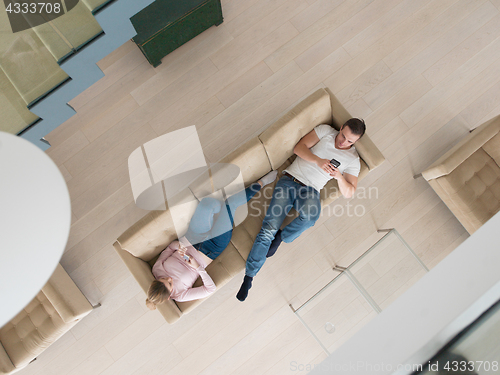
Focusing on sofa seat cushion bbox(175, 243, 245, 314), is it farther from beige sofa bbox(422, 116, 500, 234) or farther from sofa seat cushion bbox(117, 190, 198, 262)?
beige sofa bbox(422, 116, 500, 234)

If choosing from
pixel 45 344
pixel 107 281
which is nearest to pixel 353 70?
pixel 107 281

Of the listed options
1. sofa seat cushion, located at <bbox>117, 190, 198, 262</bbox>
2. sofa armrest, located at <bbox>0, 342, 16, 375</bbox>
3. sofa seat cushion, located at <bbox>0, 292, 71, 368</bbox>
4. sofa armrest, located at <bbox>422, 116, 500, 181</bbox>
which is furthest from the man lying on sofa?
sofa armrest, located at <bbox>0, 342, 16, 375</bbox>

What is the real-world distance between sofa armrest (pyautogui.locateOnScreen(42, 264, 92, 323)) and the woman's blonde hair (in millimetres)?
703

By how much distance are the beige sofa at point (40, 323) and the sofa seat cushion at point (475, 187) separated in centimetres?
316

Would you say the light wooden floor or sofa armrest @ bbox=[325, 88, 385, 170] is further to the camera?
the light wooden floor

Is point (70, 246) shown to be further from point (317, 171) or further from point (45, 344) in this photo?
point (317, 171)

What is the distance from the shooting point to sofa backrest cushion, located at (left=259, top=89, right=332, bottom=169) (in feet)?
7.56

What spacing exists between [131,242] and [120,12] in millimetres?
1512

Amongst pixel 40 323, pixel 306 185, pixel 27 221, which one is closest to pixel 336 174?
pixel 306 185

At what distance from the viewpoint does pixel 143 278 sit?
2.23 meters

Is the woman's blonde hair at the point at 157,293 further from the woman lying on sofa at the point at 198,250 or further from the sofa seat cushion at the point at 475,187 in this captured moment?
the sofa seat cushion at the point at 475,187

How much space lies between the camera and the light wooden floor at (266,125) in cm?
277

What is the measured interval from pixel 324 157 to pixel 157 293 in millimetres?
1586

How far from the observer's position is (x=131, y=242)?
2.15 metres
